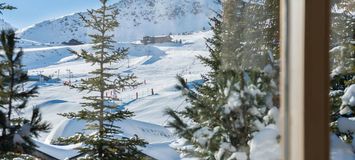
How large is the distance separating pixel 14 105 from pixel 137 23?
46cm

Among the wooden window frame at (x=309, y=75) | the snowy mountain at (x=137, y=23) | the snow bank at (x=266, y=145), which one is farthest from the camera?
the snowy mountain at (x=137, y=23)

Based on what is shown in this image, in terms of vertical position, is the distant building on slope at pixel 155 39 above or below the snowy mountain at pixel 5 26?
below

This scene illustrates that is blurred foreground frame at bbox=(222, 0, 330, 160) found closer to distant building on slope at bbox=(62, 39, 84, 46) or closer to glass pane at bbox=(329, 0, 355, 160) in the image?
glass pane at bbox=(329, 0, 355, 160)

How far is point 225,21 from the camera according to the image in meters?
1.48

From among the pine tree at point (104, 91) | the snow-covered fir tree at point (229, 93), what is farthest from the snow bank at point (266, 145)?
the pine tree at point (104, 91)

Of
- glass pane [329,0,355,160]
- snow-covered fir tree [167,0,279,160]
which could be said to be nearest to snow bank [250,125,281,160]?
snow-covered fir tree [167,0,279,160]

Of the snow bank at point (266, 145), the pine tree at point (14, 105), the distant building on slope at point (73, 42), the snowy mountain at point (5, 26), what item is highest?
the snowy mountain at point (5, 26)

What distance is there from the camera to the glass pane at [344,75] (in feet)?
4.52

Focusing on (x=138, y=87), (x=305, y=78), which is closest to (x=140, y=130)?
(x=138, y=87)

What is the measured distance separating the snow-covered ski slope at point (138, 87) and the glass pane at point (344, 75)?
41 centimetres

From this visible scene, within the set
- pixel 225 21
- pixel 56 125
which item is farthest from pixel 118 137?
pixel 225 21

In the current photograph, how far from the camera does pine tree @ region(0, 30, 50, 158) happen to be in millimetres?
1354

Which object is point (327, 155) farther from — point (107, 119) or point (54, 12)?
point (54, 12)

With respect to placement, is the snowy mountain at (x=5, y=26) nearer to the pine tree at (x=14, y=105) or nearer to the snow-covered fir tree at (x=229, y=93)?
the pine tree at (x=14, y=105)
